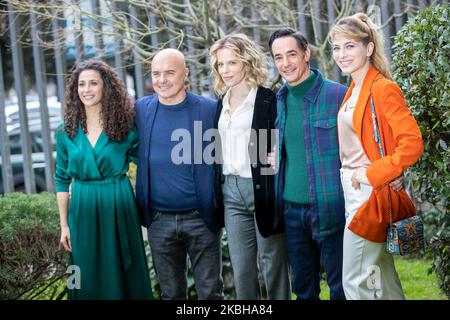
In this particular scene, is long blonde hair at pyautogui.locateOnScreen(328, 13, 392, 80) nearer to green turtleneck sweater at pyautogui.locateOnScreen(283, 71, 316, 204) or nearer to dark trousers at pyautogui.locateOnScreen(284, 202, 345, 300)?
green turtleneck sweater at pyautogui.locateOnScreen(283, 71, 316, 204)

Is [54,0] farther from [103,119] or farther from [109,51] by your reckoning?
[103,119]

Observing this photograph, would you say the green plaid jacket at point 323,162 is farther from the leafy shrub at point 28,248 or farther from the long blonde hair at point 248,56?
the leafy shrub at point 28,248

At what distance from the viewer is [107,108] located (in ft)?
14.9

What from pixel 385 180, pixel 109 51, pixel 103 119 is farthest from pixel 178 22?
pixel 385 180

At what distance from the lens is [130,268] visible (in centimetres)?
459

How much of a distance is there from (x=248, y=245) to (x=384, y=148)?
109 centimetres

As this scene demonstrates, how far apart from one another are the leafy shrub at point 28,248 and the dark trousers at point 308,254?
1.80 metres

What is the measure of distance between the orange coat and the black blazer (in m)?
0.60

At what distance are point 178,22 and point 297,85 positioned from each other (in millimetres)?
2444

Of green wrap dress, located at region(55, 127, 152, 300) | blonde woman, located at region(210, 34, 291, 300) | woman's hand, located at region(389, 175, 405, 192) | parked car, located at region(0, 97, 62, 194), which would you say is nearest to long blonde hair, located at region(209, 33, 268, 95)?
blonde woman, located at region(210, 34, 291, 300)

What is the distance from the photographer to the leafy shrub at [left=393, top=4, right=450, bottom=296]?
4.16 m

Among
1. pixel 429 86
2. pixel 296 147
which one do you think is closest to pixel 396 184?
pixel 296 147

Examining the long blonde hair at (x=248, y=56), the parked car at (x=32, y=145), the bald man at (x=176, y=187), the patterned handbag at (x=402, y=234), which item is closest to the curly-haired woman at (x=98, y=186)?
the bald man at (x=176, y=187)

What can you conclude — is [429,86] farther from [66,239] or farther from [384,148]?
[66,239]
